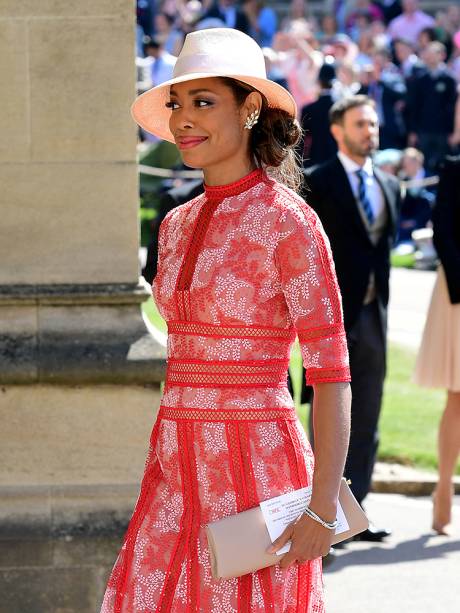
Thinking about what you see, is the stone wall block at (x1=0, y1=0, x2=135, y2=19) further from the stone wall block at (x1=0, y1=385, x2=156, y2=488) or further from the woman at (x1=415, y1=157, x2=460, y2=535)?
the woman at (x1=415, y1=157, x2=460, y2=535)

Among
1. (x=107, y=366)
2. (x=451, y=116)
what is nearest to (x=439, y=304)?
(x=107, y=366)

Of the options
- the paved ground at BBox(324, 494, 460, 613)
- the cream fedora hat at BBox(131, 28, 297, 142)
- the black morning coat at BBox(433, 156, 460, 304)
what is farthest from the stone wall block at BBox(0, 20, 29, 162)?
the black morning coat at BBox(433, 156, 460, 304)

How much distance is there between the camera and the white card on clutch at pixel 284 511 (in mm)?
3684

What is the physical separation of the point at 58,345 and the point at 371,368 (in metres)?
2.49

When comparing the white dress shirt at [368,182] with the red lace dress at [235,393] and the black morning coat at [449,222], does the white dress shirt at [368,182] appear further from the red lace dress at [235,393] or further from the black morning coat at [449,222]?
the red lace dress at [235,393]

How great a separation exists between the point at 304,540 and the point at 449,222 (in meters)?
4.40

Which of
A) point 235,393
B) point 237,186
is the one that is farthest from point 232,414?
point 237,186

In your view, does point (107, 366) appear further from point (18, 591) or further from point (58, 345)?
point (18, 591)

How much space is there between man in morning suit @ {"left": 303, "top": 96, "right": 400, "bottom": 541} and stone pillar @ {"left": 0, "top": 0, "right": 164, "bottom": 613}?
2085 millimetres

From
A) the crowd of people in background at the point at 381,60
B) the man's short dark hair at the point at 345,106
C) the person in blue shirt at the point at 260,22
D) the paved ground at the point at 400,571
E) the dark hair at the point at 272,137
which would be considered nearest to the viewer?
the dark hair at the point at 272,137

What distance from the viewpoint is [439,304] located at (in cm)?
798

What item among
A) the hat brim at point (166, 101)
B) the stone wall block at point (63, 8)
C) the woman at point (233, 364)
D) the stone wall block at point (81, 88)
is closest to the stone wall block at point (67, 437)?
the stone wall block at point (81, 88)

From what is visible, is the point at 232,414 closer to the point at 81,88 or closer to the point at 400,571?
the point at 81,88

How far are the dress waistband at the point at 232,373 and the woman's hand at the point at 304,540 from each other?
0.37 meters
